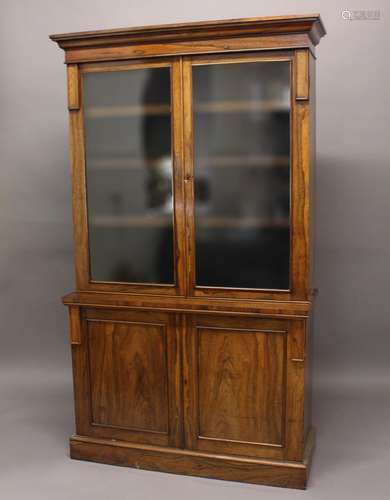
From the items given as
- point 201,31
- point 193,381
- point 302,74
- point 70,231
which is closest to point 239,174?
point 302,74

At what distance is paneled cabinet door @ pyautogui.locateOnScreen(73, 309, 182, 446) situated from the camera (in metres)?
3.03

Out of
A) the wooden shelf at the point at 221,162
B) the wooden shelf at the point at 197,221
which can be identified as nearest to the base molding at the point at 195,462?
the wooden shelf at the point at 197,221

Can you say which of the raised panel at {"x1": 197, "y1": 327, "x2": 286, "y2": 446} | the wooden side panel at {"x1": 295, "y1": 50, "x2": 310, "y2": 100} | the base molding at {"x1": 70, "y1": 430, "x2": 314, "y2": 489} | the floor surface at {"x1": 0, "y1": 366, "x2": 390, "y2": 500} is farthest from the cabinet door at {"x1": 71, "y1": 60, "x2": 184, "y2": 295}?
the floor surface at {"x1": 0, "y1": 366, "x2": 390, "y2": 500}

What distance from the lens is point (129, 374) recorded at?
3.10 m

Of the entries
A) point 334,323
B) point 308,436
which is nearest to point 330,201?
point 334,323

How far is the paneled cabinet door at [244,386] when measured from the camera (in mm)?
2865

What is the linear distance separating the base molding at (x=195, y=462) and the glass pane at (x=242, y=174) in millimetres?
787

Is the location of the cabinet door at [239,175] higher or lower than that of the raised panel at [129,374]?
higher

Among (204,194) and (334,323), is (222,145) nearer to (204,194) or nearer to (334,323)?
(204,194)

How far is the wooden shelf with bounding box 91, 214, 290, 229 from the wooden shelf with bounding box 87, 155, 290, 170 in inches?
8.8

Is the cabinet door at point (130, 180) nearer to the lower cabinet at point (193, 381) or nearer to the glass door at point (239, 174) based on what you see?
the glass door at point (239, 174)

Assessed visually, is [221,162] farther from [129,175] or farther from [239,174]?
[129,175]

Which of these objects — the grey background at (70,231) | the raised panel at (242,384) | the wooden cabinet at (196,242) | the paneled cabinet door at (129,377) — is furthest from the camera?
the grey background at (70,231)

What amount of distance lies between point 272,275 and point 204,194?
0.46 metres
